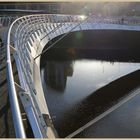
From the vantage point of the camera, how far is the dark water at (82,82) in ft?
27.9

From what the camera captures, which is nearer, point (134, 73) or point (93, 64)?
point (134, 73)

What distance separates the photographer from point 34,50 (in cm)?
794

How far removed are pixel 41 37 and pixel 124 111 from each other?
118 inches

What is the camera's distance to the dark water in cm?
851

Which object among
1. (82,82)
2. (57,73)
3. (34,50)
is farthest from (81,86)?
(34,50)

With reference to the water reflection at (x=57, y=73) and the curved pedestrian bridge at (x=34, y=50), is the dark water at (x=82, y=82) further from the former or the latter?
the curved pedestrian bridge at (x=34, y=50)

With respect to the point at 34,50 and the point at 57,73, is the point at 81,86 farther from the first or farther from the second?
the point at 34,50

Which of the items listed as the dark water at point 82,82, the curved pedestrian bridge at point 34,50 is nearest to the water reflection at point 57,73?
the dark water at point 82,82

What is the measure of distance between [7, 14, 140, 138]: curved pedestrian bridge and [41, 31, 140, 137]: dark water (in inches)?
52.0

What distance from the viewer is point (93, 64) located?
1559 centimetres

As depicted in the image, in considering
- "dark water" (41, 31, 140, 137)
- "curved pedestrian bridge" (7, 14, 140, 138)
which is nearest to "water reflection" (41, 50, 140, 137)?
"dark water" (41, 31, 140, 137)

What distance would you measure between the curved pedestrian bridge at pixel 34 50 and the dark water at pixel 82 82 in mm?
1320

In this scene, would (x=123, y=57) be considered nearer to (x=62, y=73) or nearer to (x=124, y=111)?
(x=62, y=73)

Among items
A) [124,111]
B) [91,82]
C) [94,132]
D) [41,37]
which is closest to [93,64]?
[91,82]
